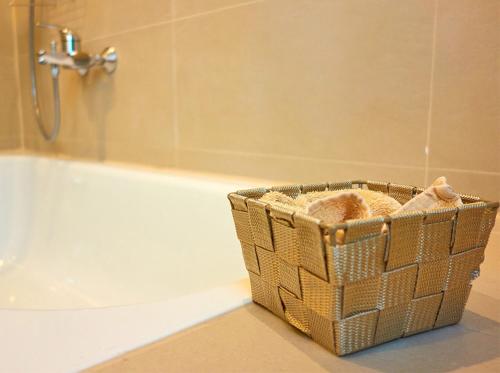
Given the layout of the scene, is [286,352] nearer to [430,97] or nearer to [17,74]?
[430,97]

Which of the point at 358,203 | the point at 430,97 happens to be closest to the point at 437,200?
the point at 358,203

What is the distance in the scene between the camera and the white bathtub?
41 cm

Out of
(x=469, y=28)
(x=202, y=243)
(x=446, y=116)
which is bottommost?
(x=202, y=243)

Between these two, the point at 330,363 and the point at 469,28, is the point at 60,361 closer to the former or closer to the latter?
the point at 330,363

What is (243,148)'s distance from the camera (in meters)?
1.10

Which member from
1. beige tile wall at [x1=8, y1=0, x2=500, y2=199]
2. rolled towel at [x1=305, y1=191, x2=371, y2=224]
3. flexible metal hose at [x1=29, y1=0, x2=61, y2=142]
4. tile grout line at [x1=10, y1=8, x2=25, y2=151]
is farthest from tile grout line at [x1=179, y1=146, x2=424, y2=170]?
tile grout line at [x1=10, y1=8, x2=25, y2=151]

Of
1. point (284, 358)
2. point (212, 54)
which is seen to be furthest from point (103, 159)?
point (284, 358)

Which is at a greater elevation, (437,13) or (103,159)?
(437,13)

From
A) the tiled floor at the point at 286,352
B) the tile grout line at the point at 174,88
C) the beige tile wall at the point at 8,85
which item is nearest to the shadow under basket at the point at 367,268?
the tiled floor at the point at 286,352

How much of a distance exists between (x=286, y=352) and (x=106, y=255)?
2.94 feet

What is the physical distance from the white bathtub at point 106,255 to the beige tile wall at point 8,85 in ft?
1.63

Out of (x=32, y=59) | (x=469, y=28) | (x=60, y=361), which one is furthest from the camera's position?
(x=32, y=59)

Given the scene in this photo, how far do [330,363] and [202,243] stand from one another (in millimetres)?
628

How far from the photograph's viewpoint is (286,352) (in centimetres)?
39
